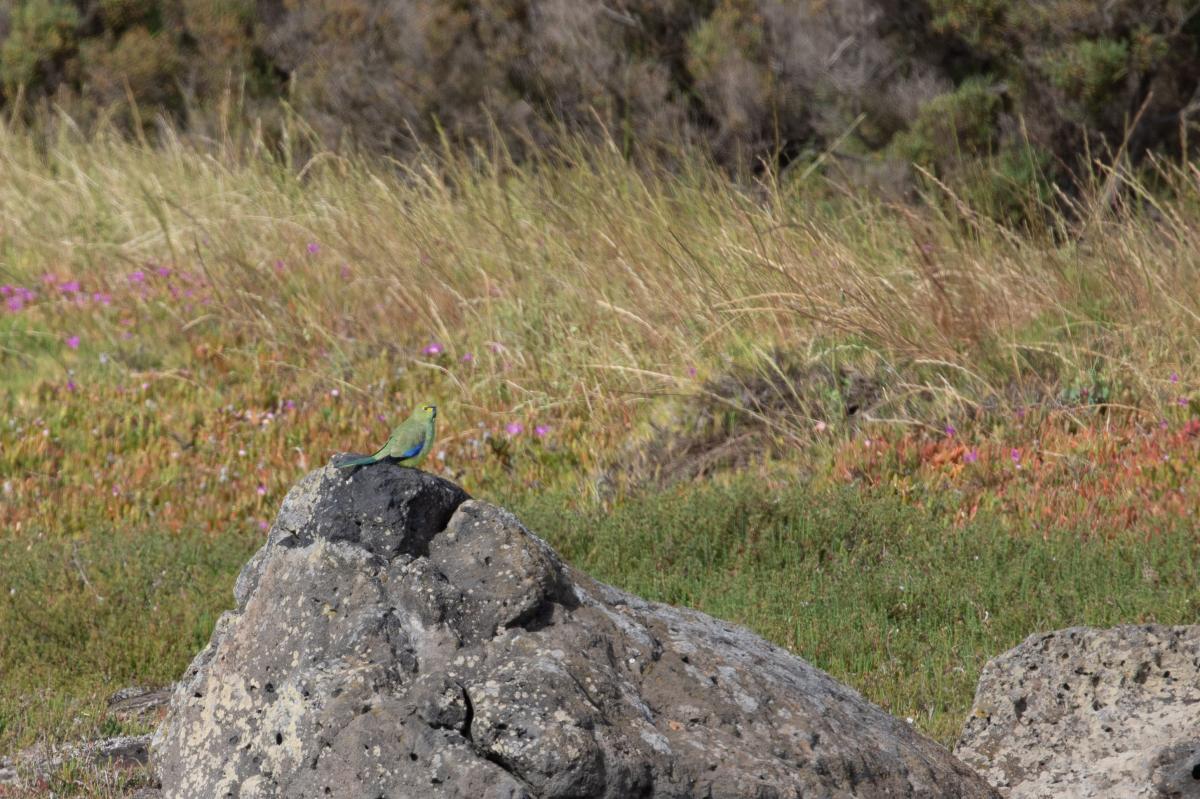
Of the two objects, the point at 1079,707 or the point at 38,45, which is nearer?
the point at 1079,707

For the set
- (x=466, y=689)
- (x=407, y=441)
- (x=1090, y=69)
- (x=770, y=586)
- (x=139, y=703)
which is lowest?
(x=770, y=586)

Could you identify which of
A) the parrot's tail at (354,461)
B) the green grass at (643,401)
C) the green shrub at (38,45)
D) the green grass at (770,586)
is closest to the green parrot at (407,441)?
the parrot's tail at (354,461)

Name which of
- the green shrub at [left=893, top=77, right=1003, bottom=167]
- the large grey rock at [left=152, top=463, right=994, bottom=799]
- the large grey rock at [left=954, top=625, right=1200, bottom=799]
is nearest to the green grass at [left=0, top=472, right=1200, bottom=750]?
the large grey rock at [left=954, top=625, right=1200, bottom=799]

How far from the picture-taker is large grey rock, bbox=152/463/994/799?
9.65 ft

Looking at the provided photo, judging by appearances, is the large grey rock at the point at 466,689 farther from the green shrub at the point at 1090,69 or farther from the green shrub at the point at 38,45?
the green shrub at the point at 38,45

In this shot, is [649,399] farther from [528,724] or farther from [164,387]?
[528,724]

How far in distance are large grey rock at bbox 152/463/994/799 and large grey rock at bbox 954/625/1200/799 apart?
0.47 m

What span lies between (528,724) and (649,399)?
475 centimetres

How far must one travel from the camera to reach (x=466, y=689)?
304cm

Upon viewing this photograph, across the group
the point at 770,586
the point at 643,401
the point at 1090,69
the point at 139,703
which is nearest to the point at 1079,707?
the point at 770,586

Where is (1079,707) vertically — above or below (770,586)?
above

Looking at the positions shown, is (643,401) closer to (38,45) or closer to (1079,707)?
(1079,707)

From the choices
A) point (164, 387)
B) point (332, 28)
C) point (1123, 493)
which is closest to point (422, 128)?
point (332, 28)

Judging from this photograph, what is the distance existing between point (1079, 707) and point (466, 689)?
1897mm
